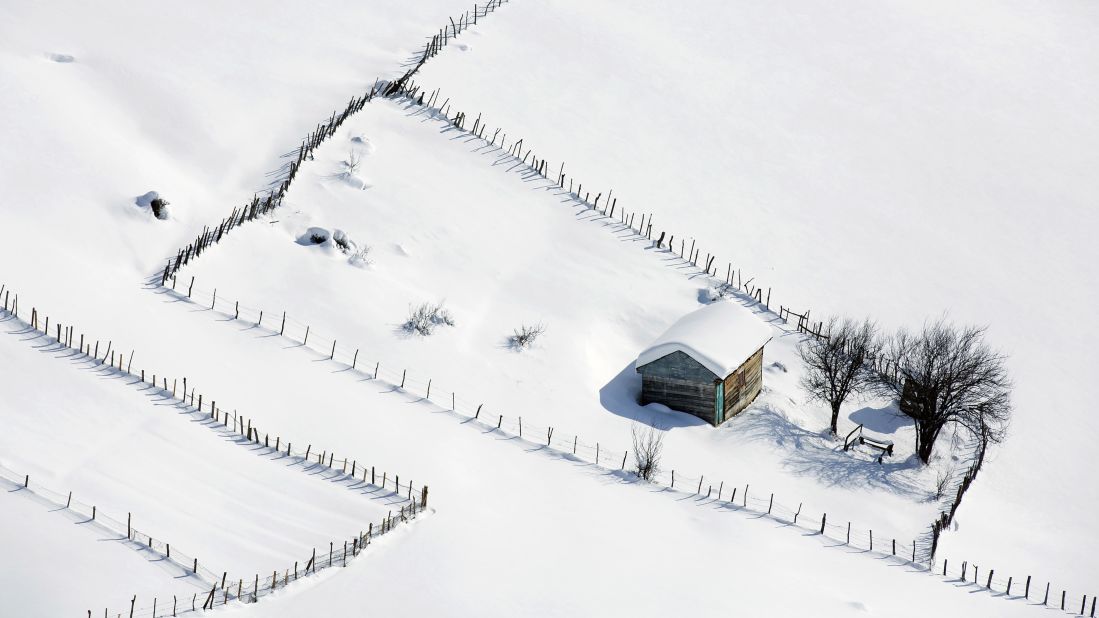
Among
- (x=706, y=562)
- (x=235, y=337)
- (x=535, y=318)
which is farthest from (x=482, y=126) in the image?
(x=706, y=562)

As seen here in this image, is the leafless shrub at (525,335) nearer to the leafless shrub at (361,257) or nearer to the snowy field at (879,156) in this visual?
the leafless shrub at (361,257)

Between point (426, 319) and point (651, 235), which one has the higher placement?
point (651, 235)

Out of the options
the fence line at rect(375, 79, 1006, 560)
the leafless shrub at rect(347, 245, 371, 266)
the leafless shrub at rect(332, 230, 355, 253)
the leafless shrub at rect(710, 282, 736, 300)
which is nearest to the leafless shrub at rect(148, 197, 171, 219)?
the leafless shrub at rect(332, 230, 355, 253)

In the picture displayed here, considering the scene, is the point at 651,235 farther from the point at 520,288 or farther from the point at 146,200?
the point at 146,200

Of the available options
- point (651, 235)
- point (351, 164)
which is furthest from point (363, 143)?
point (651, 235)

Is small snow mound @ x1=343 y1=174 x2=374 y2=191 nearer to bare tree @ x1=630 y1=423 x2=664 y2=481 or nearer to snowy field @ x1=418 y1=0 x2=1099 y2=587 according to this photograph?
snowy field @ x1=418 y1=0 x2=1099 y2=587

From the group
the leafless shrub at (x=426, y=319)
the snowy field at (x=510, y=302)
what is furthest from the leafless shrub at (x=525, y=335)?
the leafless shrub at (x=426, y=319)

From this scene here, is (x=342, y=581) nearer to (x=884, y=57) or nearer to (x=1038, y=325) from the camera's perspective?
(x=1038, y=325)
